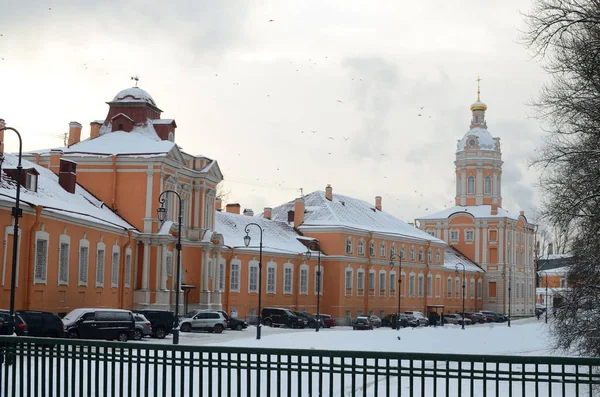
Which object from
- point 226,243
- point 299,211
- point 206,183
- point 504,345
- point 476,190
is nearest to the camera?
point 504,345

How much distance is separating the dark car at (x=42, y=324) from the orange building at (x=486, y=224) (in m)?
78.8

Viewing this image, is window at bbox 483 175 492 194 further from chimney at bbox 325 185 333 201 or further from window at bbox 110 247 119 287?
window at bbox 110 247 119 287

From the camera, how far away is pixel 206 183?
194ft

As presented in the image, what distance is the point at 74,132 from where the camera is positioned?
5706 cm

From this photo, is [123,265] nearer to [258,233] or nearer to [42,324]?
[42,324]

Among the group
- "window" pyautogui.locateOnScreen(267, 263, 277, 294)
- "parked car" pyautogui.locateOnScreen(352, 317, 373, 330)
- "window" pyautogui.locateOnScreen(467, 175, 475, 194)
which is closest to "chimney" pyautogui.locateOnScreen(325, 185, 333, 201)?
"window" pyautogui.locateOnScreen(267, 263, 277, 294)

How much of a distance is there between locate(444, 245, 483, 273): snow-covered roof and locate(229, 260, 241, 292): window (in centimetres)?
3973

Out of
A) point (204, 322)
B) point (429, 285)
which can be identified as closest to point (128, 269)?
point (204, 322)

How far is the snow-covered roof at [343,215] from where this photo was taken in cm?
7569

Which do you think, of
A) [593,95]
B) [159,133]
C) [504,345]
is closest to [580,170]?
[593,95]

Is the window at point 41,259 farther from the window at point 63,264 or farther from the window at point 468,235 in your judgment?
the window at point 468,235

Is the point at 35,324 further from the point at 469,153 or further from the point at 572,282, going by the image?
the point at 469,153

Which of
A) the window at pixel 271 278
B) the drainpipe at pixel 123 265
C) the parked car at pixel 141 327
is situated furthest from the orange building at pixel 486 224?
the parked car at pixel 141 327

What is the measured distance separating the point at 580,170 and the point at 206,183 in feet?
122
